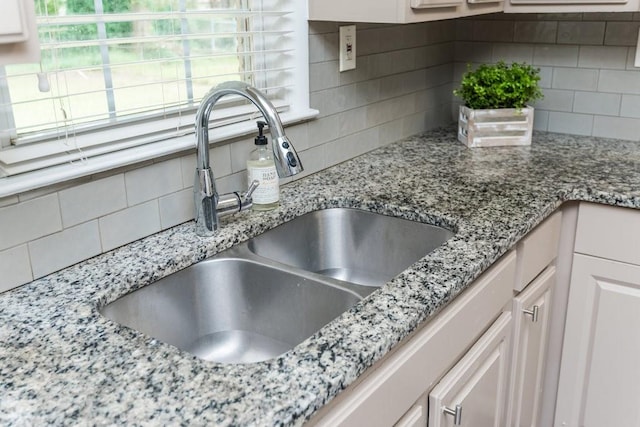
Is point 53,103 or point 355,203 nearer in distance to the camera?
point 53,103

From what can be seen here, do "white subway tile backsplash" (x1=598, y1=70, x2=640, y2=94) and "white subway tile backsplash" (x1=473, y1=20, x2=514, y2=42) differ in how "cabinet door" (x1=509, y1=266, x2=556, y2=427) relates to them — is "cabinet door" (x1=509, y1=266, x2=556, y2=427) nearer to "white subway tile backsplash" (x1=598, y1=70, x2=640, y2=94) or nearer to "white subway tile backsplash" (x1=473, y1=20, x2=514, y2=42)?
"white subway tile backsplash" (x1=598, y1=70, x2=640, y2=94)

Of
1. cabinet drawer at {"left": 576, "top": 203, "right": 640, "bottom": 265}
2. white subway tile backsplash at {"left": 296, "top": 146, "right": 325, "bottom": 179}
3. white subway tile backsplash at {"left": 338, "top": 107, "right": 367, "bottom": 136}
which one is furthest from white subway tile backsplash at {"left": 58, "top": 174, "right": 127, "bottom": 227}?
cabinet drawer at {"left": 576, "top": 203, "right": 640, "bottom": 265}

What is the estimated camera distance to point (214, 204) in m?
1.33

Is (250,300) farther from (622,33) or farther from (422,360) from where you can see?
(622,33)

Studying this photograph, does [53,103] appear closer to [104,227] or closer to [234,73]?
[104,227]

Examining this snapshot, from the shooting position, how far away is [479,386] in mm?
1352

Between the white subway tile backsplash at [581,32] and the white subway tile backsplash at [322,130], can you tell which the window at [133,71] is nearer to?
the white subway tile backsplash at [322,130]

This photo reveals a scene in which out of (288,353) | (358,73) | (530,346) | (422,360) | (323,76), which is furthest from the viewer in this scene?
(358,73)

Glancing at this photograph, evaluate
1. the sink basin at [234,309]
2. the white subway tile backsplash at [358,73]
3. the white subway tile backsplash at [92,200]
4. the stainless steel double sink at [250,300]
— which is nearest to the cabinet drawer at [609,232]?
the stainless steel double sink at [250,300]

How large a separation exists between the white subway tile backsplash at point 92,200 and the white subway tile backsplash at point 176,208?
103mm

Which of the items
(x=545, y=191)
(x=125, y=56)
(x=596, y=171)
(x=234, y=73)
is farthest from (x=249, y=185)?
(x=596, y=171)

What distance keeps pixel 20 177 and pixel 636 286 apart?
1.48 meters

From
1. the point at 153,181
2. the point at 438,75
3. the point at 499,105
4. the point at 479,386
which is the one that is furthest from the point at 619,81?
the point at 153,181

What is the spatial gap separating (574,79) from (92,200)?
170 centimetres
